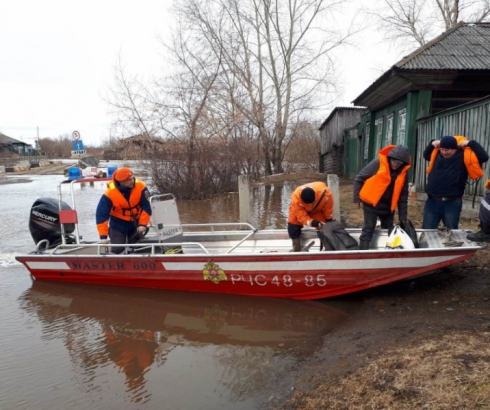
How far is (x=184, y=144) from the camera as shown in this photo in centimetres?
1546

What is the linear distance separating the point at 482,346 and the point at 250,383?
191cm

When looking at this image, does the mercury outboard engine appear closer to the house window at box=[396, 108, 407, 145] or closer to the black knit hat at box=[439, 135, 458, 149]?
the black knit hat at box=[439, 135, 458, 149]

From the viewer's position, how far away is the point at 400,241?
183 inches

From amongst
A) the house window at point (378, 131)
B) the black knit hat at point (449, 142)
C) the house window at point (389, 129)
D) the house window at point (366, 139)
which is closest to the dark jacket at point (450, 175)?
the black knit hat at point (449, 142)

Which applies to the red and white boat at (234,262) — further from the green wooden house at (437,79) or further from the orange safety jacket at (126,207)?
the green wooden house at (437,79)

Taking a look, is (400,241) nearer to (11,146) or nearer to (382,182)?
(382,182)

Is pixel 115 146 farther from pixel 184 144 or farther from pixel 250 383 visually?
pixel 250 383

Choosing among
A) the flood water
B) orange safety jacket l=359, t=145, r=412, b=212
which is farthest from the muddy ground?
orange safety jacket l=359, t=145, r=412, b=212

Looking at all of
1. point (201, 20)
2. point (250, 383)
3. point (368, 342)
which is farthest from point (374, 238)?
point (201, 20)

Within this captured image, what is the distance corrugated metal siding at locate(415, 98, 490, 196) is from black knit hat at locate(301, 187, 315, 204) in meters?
3.38

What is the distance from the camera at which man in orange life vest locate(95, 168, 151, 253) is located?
5.62 m

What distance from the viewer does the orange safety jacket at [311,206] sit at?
16.7 ft

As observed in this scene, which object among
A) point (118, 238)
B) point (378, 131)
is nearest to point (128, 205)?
point (118, 238)

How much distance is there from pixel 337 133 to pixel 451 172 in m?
18.8
